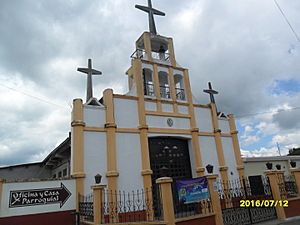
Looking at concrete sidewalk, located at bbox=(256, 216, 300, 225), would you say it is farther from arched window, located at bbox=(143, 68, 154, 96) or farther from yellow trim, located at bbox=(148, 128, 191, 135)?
arched window, located at bbox=(143, 68, 154, 96)

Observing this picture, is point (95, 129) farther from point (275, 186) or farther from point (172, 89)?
point (275, 186)

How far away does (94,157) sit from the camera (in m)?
10.8

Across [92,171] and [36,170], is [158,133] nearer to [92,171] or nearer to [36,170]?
[92,171]

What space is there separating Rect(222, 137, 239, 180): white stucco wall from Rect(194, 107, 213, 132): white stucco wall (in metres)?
1.45

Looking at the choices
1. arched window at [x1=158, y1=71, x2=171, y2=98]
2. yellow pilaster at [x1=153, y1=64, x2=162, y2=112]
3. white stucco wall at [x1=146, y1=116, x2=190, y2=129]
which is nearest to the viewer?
white stucco wall at [x1=146, y1=116, x2=190, y2=129]

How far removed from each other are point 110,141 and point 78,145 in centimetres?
154

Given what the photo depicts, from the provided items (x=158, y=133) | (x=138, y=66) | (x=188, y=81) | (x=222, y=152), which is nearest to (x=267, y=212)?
(x=222, y=152)

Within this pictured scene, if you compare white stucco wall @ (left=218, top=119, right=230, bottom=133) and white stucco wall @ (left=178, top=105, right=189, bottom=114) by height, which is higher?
white stucco wall @ (left=178, top=105, right=189, bottom=114)

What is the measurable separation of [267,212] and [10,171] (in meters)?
17.1

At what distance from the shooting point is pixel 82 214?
9453 mm

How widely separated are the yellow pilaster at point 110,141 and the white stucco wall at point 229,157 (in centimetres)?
750

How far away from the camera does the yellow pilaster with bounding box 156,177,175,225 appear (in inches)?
283

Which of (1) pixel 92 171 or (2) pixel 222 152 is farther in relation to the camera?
(2) pixel 222 152

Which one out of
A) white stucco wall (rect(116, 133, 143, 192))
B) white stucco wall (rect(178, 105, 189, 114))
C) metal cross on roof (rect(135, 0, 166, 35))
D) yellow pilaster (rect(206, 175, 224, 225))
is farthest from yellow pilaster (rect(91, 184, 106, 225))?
Answer: metal cross on roof (rect(135, 0, 166, 35))
